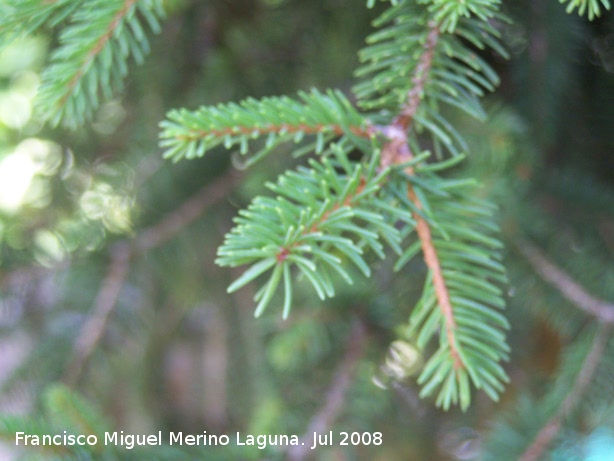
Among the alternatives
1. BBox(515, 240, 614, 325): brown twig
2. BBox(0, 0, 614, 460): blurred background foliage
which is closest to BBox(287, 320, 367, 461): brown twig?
BBox(0, 0, 614, 460): blurred background foliage

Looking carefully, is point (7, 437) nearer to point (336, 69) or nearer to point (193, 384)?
point (336, 69)

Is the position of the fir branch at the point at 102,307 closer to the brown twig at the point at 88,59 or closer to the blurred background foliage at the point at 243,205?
the blurred background foliage at the point at 243,205

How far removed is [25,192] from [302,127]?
0.56 metres

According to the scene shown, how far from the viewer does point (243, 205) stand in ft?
2.21

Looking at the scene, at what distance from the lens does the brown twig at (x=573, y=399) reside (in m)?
0.42

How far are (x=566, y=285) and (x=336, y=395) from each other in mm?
232

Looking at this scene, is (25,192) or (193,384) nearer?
(25,192)

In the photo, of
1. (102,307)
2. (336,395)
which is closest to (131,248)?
(102,307)

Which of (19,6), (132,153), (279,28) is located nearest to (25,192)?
(132,153)

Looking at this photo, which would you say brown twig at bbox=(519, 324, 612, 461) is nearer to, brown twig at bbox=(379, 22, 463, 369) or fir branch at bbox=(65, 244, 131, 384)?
brown twig at bbox=(379, 22, 463, 369)

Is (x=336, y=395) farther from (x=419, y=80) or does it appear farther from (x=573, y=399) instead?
(x=419, y=80)

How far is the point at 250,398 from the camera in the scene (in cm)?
78

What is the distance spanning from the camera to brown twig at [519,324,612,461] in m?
0.42

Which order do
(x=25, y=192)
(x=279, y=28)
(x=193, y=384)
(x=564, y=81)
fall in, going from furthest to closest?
(x=193, y=384) → (x=25, y=192) → (x=279, y=28) → (x=564, y=81)
